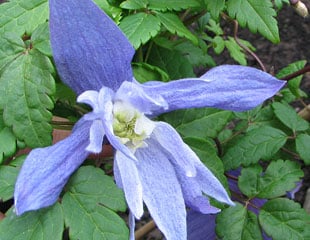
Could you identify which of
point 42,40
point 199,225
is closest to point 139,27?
point 42,40

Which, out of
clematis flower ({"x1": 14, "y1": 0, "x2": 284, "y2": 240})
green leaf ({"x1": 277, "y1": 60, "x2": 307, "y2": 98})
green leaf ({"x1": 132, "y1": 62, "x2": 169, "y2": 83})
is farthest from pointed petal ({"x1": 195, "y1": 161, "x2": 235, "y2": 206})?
green leaf ({"x1": 277, "y1": 60, "x2": 307, "y2": 98})

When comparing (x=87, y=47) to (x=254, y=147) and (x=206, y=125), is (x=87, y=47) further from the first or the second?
(x=254, y=147)

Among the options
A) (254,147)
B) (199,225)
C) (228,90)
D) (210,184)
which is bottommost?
(199,225)

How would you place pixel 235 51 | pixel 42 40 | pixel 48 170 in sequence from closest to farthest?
pixel 48 170 < pixel 42 40 < pixel 235 51

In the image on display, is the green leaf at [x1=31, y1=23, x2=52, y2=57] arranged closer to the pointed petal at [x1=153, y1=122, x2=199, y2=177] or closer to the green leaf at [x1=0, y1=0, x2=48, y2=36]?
the green leaf at [x1=0, y1=0, x2=48, y2=36]

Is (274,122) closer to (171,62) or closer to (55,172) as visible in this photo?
(171,62)

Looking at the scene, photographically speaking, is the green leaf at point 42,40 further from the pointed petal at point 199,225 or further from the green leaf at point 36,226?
the pointed petal at point 199,225

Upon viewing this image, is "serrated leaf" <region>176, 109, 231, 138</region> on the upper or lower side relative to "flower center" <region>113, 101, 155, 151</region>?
lower
